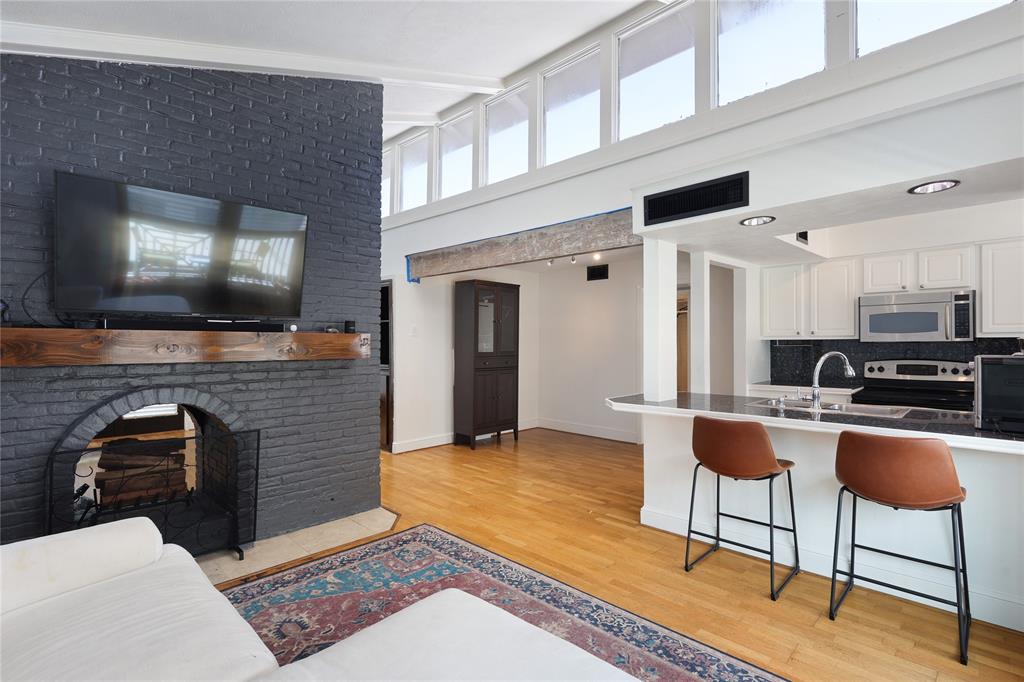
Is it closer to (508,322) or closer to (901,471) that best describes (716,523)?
(901,471)

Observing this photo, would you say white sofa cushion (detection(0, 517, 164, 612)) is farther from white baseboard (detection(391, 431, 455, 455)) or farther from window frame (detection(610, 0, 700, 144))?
window frame (detection(610, 0, 700, 144))

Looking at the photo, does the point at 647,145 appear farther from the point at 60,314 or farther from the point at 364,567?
the point at 60,314

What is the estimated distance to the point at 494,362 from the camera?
6.35 metres

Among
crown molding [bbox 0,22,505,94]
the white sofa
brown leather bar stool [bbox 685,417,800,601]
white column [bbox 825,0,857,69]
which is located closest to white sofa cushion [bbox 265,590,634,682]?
the white sofa

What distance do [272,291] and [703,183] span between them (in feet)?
9.35

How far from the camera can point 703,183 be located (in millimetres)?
3100

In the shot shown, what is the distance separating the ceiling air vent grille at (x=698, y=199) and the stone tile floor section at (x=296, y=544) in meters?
2.90

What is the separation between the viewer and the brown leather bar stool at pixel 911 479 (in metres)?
2.13

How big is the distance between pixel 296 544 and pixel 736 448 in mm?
2802

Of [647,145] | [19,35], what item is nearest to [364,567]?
[19,35]

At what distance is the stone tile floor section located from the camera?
2873 millimetres

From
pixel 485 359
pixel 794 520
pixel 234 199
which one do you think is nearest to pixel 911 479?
pixel 794 520

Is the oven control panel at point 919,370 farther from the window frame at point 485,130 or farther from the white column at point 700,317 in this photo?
the window frame at point 485,130

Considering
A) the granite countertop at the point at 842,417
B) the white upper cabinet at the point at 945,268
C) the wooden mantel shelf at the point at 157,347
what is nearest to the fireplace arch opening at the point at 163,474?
the wooden mantel shelf at the point at 157,347
